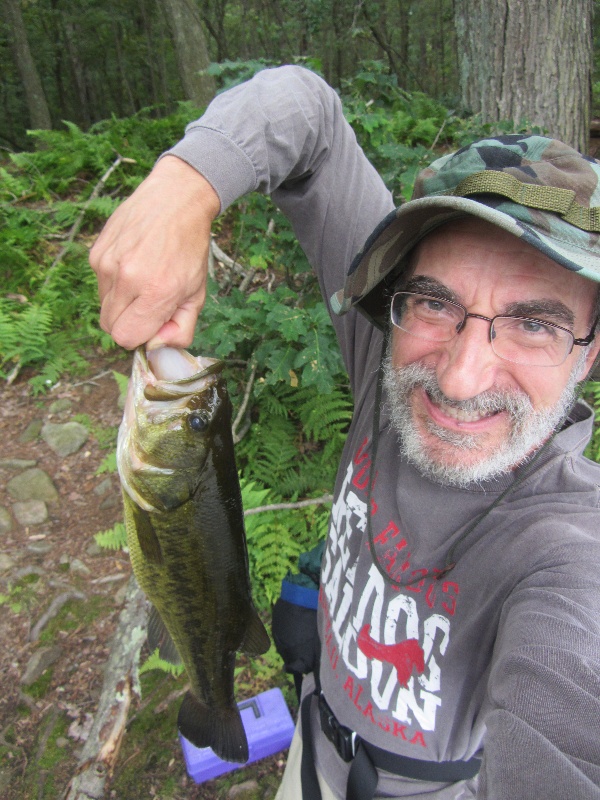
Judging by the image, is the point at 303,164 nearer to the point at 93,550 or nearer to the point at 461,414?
the point at 461,414

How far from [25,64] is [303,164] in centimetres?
1728

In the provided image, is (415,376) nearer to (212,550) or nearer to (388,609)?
(388,609)

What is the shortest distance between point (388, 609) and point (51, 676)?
314cm

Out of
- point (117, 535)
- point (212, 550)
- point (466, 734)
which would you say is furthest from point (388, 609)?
point (117, 535)

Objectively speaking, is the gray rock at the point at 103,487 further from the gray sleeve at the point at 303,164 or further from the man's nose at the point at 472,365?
the man's nose at the point at 472,365

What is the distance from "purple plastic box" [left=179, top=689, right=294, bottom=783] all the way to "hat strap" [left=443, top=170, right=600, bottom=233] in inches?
129

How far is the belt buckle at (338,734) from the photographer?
1925mm

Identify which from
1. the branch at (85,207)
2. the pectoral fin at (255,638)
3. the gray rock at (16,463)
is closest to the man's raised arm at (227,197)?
the pectoral fin at (255,638)

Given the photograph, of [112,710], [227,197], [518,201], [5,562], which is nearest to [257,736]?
[112,710]

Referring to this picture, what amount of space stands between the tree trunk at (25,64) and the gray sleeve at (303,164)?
16.1m

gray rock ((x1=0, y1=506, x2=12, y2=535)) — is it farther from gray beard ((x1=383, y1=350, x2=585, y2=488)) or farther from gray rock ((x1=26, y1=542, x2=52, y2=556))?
gray beard ((x1=383, y1=350, x2=585, y2=488))

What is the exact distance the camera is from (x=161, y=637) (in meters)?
2.22

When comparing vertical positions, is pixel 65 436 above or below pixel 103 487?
above

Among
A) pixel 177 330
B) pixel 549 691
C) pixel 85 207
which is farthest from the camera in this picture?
pixel 85 207
